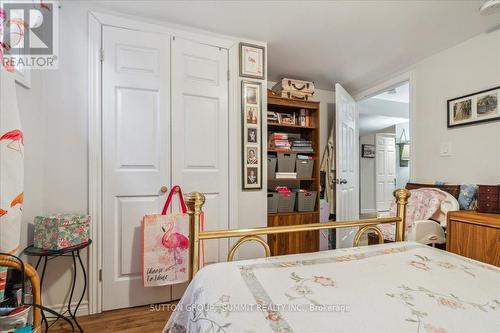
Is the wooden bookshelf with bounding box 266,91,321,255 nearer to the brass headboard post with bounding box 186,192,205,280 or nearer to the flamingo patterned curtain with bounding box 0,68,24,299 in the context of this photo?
the brass headboard post with bounding box 186,192,205,280

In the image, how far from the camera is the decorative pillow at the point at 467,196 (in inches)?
78.9

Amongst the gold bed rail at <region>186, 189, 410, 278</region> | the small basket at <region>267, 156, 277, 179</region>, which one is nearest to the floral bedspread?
the gold bed rail at <region>186, 189, 410, 278</region>

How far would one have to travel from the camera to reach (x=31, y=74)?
159cm

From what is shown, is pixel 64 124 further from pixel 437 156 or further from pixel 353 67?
pixel 437 156

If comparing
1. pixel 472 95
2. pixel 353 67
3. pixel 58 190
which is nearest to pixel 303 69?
pixel 353 67

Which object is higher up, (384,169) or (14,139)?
(14,139)

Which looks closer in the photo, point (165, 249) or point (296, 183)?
point (165, 249)

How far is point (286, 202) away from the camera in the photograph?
2.88m

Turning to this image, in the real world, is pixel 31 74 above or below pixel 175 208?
above

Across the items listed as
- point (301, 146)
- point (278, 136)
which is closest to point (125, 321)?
point (278, 136)

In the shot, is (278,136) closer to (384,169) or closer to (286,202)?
(286,202)

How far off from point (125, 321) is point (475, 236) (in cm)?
252

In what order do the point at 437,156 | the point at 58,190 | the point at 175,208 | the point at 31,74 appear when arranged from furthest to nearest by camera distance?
the point at 437,156 < the point at 175,208 < the point at 58,190 < the point at 31,74

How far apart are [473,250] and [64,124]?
3.05 metres
